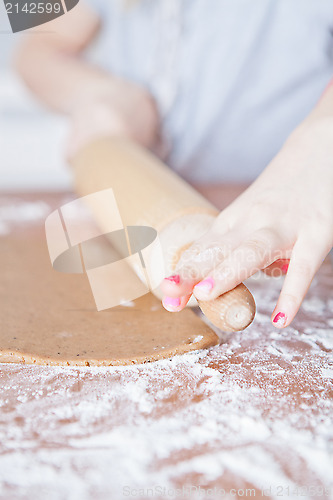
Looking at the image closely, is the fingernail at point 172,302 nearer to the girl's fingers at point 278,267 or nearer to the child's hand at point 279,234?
the child's hand at point 279,234

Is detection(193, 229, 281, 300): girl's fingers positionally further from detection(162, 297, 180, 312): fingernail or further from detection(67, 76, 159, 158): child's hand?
detection(67, 76, 159, 158): child's hand

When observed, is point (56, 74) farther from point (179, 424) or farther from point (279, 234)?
point (179, 424)

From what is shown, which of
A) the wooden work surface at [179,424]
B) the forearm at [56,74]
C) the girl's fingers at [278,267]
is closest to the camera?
the wooden work surface at [179,424]

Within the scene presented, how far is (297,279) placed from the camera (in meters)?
0.57

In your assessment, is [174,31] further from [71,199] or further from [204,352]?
[204,352]

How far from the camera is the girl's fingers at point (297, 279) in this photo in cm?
55

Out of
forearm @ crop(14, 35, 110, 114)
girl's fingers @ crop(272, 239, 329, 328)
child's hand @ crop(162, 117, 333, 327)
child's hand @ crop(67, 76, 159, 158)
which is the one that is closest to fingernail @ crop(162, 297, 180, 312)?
child's hand @ crop(162, 117, 333, 327)

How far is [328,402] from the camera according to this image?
49 cm

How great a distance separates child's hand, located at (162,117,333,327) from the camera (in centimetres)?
54

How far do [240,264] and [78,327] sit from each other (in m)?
0.21

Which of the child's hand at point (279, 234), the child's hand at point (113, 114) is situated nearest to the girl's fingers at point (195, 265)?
the child's hand at point (279, 234)

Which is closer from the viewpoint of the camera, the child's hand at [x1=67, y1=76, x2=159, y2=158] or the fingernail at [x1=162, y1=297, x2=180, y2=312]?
the fingernail at [x1=162, y1=297, x2=180, y2=312]

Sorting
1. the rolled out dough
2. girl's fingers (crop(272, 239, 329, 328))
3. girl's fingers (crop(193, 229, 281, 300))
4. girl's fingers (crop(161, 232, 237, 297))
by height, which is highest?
girl's fingers (crop(161, 232, 237, 297))

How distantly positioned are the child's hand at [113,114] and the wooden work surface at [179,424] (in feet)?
2.09
